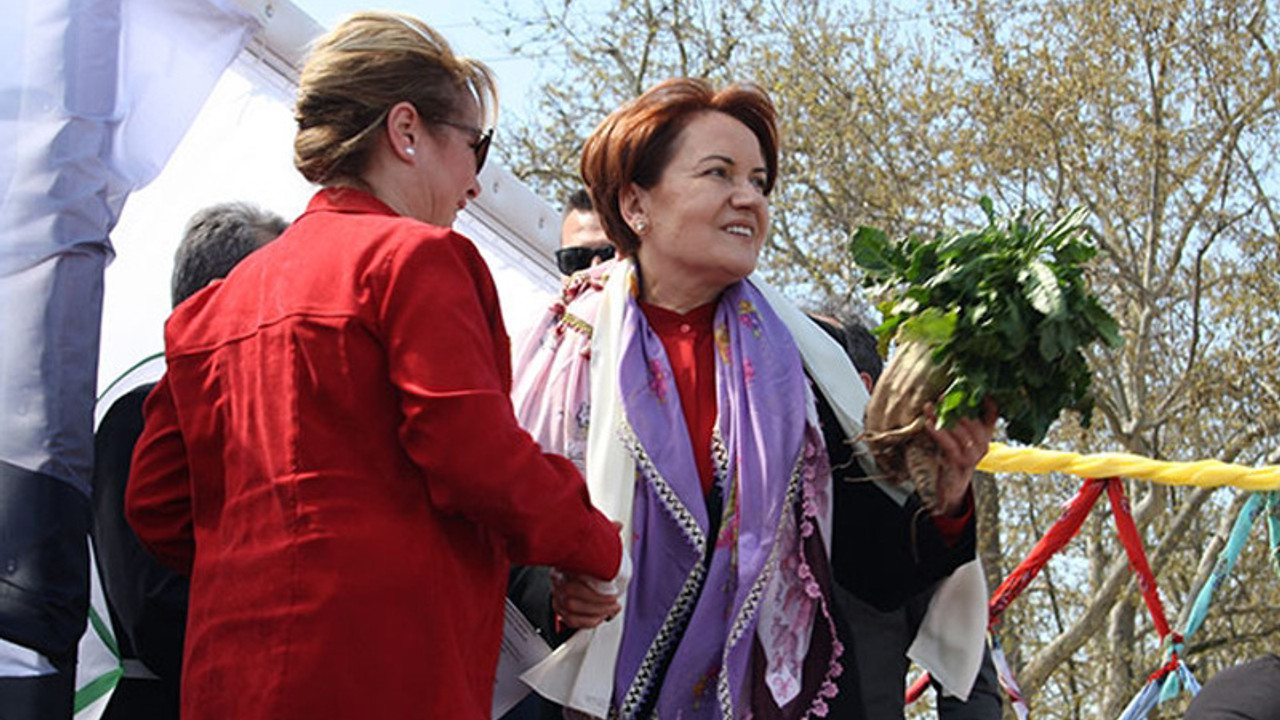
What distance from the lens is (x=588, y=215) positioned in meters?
4.76

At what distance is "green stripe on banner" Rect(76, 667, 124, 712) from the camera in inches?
121

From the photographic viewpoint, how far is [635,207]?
3445mm

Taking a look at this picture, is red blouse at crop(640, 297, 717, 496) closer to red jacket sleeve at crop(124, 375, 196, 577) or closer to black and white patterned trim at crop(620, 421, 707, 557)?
black and white patterned trim at crop(620, 421, 707, 557)

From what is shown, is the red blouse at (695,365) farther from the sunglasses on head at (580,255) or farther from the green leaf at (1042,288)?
the sunglasses on head at (580,255)

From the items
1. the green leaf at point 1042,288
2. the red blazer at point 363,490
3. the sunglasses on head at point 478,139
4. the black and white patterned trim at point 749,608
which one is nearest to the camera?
the red blazer at point 363,490

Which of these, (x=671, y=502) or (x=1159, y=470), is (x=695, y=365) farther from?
(x=1159, y=470)

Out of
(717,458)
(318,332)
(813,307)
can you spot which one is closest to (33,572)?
(318,332)

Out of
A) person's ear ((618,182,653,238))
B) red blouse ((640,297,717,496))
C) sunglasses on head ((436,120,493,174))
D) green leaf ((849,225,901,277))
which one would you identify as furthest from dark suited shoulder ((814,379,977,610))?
sunglasses on head ((436,120,493,174))

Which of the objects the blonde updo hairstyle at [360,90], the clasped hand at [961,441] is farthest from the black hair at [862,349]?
the blonde updo hairstyle at [360,90]

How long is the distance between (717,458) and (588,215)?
5.78 ft

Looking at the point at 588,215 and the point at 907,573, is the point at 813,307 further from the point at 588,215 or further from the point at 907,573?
the point at 907,573

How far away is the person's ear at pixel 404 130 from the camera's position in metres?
2.73

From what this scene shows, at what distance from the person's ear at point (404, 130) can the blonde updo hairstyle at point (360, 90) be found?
0.01 metres

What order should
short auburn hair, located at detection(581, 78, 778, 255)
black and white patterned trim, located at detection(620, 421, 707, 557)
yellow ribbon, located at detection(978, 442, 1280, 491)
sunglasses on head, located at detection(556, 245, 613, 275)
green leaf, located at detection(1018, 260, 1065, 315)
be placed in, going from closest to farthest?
green leaf, located at detection(1018, 260, 1065, 315), black and white patterned trim, located at detection(620, 421, 707, 557), short auburn hair, located at detection(581, 78, 778, 255), sunglasses on head, located at detection(556, 245, 613, 275), yellow ribbon, located at detection(978, 442, 1280, 491)
